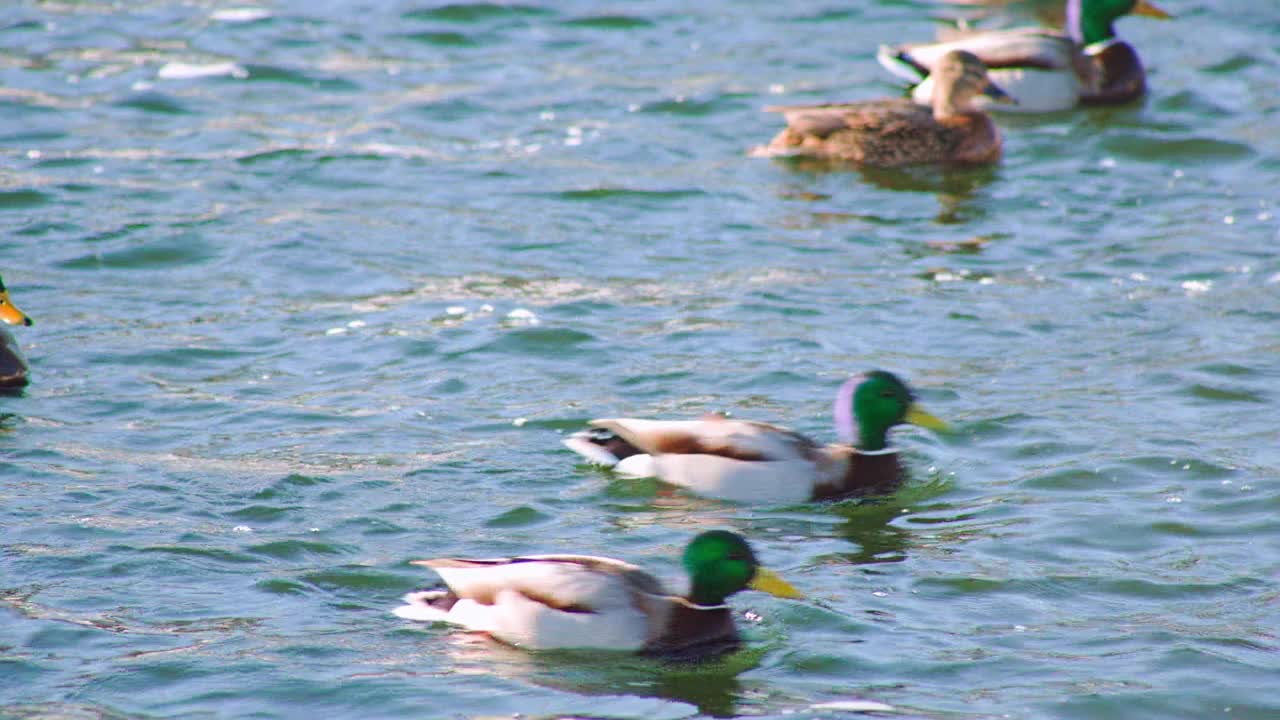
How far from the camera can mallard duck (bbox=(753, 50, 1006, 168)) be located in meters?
13.5

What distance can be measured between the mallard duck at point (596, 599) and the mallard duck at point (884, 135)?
6937 mm

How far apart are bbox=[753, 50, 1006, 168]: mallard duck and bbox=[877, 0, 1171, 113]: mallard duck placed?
1244 mm

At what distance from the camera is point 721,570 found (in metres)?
6.91

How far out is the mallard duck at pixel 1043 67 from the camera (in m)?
15.1

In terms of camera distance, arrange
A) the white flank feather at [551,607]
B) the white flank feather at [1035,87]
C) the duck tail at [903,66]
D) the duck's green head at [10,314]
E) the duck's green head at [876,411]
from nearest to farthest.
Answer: the white flank feather at [551,607] < the duck's green head at [876,411] < the duck's green head at [10,314] < the white flank feather at [1035,87] < the duck tail at [903,66]

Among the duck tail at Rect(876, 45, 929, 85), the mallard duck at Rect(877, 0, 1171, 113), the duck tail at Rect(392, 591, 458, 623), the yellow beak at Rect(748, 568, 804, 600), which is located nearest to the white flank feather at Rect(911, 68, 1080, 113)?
the mallard duck at Rect(877, 0, 1171, 113)

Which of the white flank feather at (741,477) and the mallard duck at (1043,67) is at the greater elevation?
the mallard duck at (1043,67)

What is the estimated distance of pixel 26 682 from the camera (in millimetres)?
6430

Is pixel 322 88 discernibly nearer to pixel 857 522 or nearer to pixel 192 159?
pixel 192 159

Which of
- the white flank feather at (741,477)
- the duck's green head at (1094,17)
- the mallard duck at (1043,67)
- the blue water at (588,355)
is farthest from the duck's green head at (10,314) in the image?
the duck's green head at (1094,17)

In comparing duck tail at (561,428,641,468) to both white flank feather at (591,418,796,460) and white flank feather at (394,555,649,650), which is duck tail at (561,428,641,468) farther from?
white flank feather at (394,555,649,650)

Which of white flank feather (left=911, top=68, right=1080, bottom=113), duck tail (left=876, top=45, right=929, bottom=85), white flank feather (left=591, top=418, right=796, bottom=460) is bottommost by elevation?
white flank feather (left=591, top=418, right=796, bottom=460)

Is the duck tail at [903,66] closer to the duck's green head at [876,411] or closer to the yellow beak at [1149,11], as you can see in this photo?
the yellow beak at [1149,11]

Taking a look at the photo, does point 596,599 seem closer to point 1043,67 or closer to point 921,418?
point 921,418
